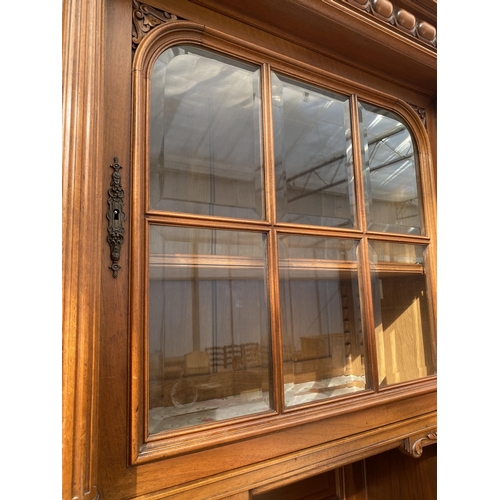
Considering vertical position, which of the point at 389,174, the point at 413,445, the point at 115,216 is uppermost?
the point at 389,174

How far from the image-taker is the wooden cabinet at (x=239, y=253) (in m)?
0.36

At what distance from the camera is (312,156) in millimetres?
545

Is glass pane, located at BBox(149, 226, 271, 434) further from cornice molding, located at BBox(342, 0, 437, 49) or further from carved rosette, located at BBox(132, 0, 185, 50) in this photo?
cornice molding, located at BBox(342, 0, 437, 49)

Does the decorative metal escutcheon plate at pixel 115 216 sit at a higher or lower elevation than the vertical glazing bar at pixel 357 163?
lower

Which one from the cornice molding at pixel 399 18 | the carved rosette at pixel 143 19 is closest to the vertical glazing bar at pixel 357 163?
the cornice molding at pixel 399 18

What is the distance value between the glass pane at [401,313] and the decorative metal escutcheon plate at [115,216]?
366mm

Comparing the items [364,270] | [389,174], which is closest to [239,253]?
[364,270]

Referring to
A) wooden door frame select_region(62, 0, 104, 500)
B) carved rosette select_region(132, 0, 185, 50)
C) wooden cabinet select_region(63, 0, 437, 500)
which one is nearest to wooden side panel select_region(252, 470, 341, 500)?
wooden cabinet select_region(63, 0, 437, 500)

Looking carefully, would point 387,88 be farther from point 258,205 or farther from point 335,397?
point 335,397

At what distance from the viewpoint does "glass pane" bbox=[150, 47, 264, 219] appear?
43cm

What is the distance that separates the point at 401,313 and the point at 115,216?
17.9 inches

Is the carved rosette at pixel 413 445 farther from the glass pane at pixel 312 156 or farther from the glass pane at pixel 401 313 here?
the glass pane at pixel 312 156

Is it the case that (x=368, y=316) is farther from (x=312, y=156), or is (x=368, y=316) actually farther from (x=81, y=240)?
(x=81, y=240)

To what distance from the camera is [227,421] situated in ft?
1.38
